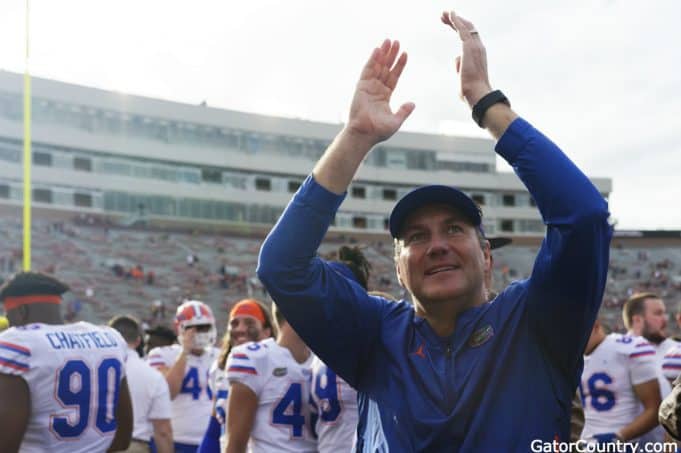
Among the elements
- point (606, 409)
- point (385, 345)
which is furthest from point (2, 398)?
point (606, 409)

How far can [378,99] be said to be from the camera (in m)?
2.27

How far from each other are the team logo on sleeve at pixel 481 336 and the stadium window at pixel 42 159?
49.0 metres

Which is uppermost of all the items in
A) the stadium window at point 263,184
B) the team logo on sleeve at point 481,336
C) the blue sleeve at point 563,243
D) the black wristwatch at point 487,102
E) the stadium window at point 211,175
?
the stadium window at point 211,175

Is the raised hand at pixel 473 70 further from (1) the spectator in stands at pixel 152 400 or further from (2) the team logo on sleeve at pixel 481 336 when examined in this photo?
(1) the spectator in stands at pixel 152 400

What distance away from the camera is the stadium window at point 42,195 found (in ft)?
152

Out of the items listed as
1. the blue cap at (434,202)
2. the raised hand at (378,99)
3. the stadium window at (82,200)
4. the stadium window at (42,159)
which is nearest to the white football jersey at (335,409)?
the blue cap at (434,202)

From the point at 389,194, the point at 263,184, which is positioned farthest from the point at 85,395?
the point at 389,194

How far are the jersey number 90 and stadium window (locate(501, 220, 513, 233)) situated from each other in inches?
2291

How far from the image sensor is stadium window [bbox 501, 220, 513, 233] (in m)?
61.1

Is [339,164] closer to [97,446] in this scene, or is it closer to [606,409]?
[97,446]

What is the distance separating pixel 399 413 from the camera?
7.04 ft

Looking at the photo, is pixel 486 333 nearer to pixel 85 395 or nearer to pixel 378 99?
pixel 378 99

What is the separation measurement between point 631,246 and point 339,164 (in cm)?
5419

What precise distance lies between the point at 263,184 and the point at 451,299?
52992mm
